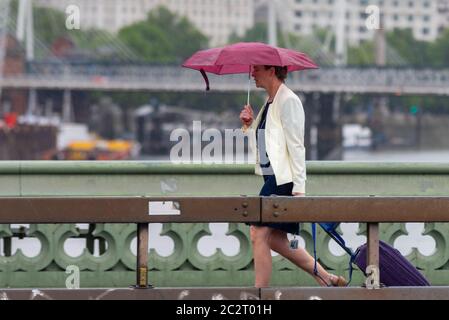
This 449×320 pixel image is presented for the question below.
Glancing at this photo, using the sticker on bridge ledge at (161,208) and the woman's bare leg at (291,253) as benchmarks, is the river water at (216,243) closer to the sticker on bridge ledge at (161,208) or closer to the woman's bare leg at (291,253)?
the woman's bare leg at (291,253)

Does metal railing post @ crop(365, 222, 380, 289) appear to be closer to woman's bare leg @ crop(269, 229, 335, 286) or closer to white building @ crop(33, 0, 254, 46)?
woman's bare leg @ crop(269, 229, 335, 286)

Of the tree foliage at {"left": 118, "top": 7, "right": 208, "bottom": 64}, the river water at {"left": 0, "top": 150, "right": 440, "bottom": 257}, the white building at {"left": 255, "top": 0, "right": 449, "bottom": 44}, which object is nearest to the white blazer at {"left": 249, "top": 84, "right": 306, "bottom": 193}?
the river water at {"left": 0, "top": 150, "right": 440, "bottom": 257}

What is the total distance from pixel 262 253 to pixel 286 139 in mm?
618

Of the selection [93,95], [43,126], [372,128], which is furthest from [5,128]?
[372,128]

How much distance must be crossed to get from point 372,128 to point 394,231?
11635 centimetres

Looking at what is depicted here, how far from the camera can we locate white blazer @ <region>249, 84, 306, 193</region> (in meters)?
7.40

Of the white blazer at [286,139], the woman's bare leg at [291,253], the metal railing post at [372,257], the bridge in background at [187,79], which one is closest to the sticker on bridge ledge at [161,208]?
the metal railing post at [372,257]

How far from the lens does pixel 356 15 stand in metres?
144

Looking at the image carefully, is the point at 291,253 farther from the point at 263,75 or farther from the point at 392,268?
the point at 263,75

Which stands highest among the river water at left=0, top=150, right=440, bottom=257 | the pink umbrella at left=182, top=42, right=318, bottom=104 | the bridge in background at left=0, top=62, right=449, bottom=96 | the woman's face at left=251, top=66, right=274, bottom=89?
the bridge in background at left=0, top=62, right=449, bottom=96

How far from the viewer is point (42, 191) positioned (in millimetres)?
9055

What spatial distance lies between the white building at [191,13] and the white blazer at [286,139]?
400 feet

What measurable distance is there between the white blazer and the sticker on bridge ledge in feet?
4.41

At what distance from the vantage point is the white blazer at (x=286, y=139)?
7402mm
